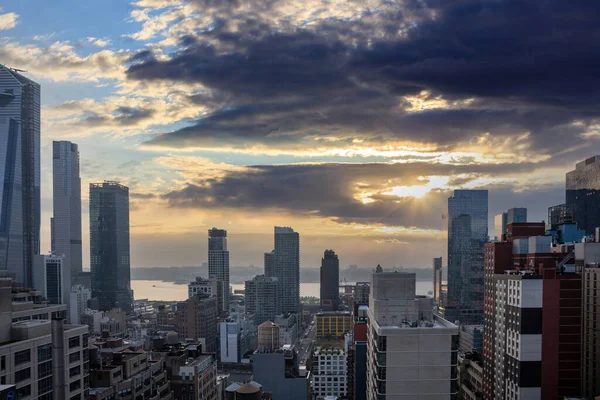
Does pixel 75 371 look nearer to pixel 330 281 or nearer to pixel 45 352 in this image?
pixel 45 352

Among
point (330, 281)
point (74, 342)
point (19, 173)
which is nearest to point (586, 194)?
point (74, 342)

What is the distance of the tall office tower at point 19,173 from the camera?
162125 mm

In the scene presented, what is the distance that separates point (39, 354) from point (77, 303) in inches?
5387

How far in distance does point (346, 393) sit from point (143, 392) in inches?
1723

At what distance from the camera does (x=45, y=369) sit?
27672 mm

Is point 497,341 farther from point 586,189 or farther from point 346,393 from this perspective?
point 586,189

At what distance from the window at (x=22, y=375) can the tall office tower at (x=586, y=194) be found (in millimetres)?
79429

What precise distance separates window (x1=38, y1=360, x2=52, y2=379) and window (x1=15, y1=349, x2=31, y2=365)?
1.13 m

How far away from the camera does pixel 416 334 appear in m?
31.8

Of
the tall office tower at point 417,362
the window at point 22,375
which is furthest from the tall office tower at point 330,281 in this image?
the window at point 22,375

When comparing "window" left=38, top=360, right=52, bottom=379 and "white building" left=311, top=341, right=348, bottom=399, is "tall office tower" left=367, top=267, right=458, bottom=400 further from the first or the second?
Answer: "white building" left=311, top=341, right=348, bottom=399

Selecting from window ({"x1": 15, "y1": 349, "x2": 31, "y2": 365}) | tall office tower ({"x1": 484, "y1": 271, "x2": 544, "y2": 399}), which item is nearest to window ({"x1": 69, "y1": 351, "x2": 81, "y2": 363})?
window ({"x1": 15, "y1": 349, "x2": 31, "y2": 365})

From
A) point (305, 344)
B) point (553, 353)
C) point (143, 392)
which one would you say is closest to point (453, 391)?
point (553, 353)

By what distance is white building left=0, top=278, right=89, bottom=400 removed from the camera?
25.6 m
